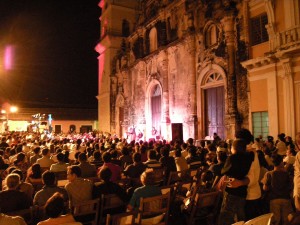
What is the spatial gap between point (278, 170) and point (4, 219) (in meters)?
4.64

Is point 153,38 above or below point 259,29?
above

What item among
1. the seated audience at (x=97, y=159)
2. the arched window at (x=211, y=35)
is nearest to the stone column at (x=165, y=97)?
the arched window at (x=211, y=35)

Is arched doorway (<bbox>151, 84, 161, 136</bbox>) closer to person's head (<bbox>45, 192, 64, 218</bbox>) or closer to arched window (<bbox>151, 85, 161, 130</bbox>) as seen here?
arched window (<bbox>151, 85, 161, 130</bbox>)

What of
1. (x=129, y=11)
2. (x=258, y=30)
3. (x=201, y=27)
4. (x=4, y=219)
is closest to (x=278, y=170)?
(x=4, y=219)

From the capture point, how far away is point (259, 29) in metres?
15.9

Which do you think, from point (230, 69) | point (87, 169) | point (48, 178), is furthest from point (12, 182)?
point (230, 69)

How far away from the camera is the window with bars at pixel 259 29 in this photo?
51.1ft

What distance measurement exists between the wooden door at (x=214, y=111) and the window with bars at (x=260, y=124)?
2.74 metres

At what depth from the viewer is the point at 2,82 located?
173 feet

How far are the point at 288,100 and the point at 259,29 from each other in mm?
4676

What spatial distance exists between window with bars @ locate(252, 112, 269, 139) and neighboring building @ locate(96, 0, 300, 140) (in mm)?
55

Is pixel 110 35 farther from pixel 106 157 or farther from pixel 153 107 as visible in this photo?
pixel 106 157

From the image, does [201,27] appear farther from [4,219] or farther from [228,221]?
[4,219]

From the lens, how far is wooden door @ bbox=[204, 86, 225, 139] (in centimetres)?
1862
